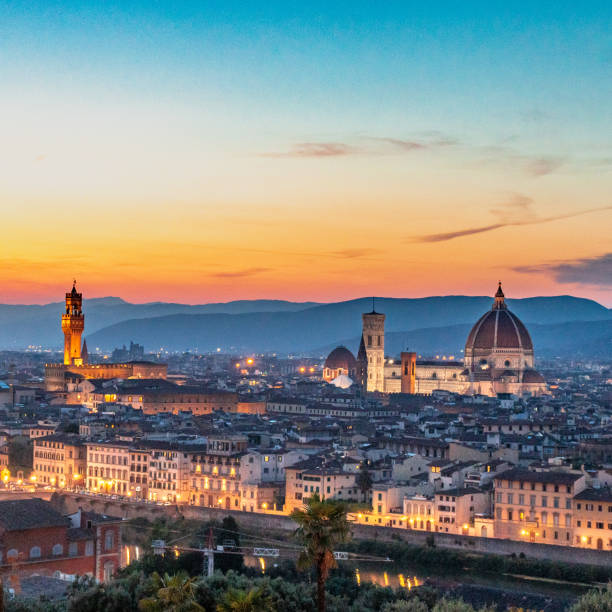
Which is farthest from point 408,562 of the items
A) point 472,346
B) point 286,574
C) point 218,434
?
point 472,346

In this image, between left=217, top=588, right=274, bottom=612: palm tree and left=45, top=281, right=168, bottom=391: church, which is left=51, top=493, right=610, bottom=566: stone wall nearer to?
left=217, top=588, right=274, bottom=612: palm tree

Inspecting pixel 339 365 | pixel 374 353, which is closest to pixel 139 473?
pixel 374 353

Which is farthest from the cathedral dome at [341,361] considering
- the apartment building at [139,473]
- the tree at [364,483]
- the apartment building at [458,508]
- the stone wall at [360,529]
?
the apartment building at [458,508]

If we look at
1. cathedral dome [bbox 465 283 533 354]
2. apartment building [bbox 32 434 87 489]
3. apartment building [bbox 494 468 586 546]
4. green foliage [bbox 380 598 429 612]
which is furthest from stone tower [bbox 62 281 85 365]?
green foliage [bbox 380 598 429 612]

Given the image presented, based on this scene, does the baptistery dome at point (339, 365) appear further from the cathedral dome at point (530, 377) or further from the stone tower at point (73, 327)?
the stone tower at point (73, 327)

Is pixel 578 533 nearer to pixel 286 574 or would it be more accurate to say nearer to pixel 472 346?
pixel 286 574

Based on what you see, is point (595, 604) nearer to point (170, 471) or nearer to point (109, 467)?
point (170, 471)
